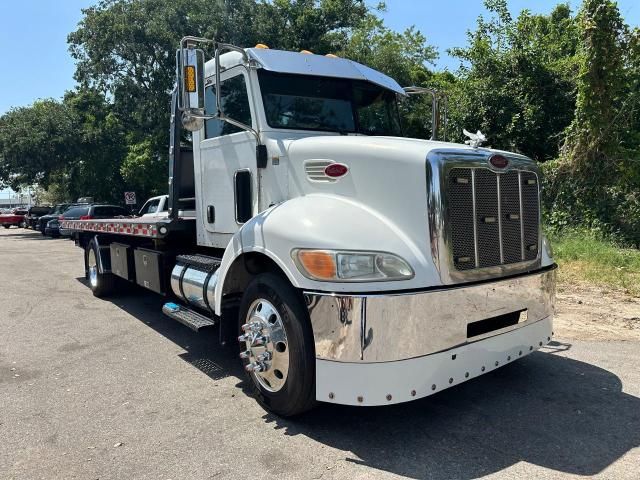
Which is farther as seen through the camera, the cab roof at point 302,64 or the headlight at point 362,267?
the cab roof at point 302,64

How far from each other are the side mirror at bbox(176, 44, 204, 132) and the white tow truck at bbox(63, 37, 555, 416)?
1 centimetres

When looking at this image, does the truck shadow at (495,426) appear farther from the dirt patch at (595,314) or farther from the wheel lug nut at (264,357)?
the dirt patch at (595,314)

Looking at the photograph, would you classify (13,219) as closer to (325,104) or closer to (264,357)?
(325,104)

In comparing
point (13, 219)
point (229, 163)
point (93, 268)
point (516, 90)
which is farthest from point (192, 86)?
point (13, 219)

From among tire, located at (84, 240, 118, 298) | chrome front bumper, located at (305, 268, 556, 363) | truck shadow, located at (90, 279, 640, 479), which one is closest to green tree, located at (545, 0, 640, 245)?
truck shadow, located at (90, 279, 640, 479)

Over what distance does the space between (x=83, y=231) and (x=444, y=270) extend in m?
7.66

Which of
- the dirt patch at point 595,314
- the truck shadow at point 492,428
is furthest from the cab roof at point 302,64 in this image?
the dirt patch at point 595,314

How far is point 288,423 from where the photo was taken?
12.0 feet

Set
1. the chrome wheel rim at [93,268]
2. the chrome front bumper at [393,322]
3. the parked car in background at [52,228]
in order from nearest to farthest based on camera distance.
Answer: the chrome front bumper at [393,322]
the chrome wheel rim at [93,268]
the parked car in background at [52,228]

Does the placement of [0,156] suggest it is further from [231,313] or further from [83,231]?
[231,313]

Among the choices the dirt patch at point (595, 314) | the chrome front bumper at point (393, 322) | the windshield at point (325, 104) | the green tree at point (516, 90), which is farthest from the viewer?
the green tree at point (516, 90)

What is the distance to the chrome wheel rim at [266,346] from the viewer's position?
3.58 metres

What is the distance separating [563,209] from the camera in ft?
44.3

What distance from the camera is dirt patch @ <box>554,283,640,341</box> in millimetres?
5926
